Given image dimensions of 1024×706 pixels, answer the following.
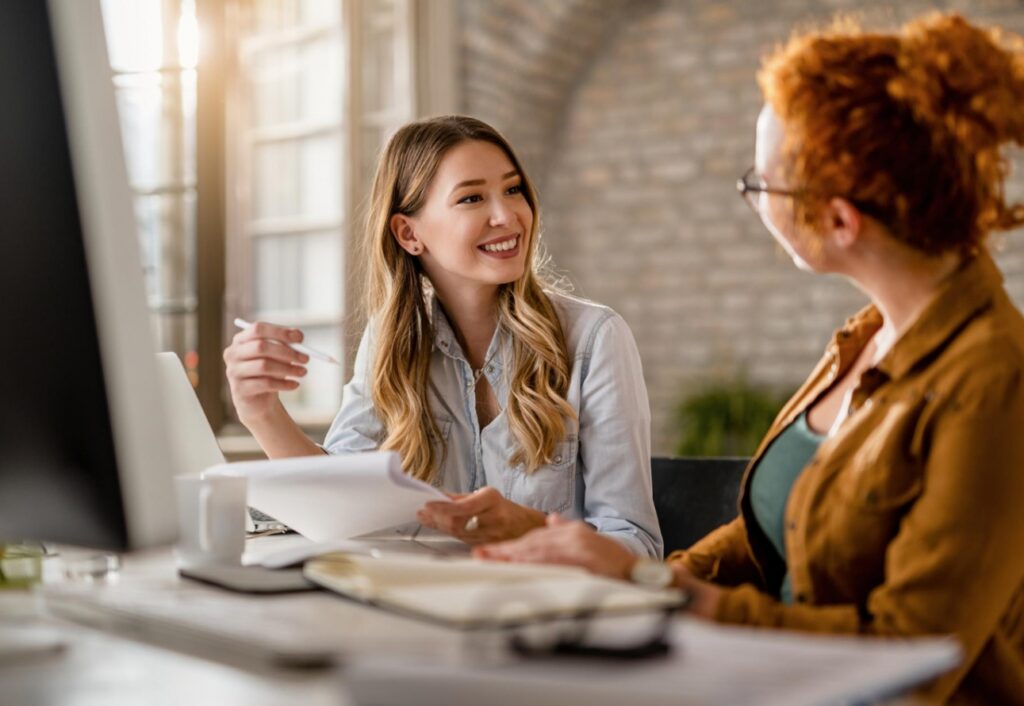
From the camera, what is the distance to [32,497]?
2.57 ft

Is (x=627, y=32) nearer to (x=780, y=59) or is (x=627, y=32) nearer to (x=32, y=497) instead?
(x=780, y=59)

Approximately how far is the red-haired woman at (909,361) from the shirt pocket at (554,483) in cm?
70

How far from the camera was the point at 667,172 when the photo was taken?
17.0 feet

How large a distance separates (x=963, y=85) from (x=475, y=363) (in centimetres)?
113

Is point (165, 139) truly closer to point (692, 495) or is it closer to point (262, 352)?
point (262, 352)

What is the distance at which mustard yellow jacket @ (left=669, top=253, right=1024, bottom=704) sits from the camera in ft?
2.97

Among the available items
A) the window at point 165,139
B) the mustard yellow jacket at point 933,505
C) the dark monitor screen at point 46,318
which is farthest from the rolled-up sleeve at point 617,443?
the window at point 165,139

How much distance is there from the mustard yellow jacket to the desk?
22cm

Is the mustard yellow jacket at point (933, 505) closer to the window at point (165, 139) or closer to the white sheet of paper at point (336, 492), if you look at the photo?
the white sheet of paper at point (336, 492)

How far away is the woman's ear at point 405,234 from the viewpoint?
2.08 m

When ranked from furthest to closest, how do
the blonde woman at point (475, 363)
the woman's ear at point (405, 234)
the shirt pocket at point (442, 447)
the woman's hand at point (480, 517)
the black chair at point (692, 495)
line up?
the woman's ear at point (405, 234)
the shirt pocket at point (442, 447)
the blonde woman at point (475, 363)
the black chair at point (692, 495)
the woman's hand at point (480, 517)

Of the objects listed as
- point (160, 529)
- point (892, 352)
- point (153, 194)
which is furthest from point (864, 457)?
point (153, 194)

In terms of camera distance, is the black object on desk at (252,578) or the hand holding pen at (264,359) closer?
the black object on desk at (252,578)

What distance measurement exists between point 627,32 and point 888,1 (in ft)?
3.80
